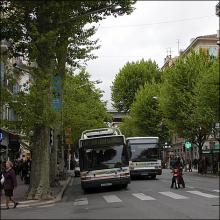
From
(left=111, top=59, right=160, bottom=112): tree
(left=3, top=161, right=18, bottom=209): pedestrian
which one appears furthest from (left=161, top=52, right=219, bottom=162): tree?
(left=3, top=161, right=18, bottom=209): pedestrian

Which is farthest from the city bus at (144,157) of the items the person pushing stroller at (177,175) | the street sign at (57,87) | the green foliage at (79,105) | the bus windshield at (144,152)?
the street sign at (57,87)

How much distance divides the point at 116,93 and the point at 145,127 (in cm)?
1065

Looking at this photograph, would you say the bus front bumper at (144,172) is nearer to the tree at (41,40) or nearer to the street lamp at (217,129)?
the street lamp at (217,129)

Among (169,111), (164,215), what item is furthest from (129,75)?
(164,215)

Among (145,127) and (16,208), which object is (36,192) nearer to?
(16,208)

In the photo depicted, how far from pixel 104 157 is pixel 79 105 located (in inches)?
831

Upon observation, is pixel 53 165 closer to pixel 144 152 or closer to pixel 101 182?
pixel 101 182

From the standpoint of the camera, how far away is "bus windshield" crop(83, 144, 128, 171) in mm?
28688

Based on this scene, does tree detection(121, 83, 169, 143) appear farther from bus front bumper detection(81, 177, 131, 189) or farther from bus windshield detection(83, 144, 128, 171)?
bus front bumper detection(81, 177, 131, 189)

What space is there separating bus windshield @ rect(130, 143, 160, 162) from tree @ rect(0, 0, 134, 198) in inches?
593

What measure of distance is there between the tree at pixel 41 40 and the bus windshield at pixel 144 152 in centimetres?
1506

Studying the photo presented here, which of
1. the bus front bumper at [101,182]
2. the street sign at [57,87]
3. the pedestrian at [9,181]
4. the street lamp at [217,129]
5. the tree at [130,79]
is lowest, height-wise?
the bus front bumper at [101,182]

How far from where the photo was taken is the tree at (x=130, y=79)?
85.5 m

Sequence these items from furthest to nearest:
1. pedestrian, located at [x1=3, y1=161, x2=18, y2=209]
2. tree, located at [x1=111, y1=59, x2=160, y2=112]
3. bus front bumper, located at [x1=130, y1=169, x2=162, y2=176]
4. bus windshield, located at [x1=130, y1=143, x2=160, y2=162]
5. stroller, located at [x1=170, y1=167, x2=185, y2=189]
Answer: tree, located at [x1=111, y1=59, x2=160, y2=112] → bus windshield, located at [x1=130, y1=143, x2=160, y2=162] → bus front bumper, located at [x1=130, y1=169, x2=162, y2=176] → stroller, located at [x1=170, y1=167, x2=185, y2=189] → pedestrian, located at [x1=3, y1=161, x2=18, y2=209]
